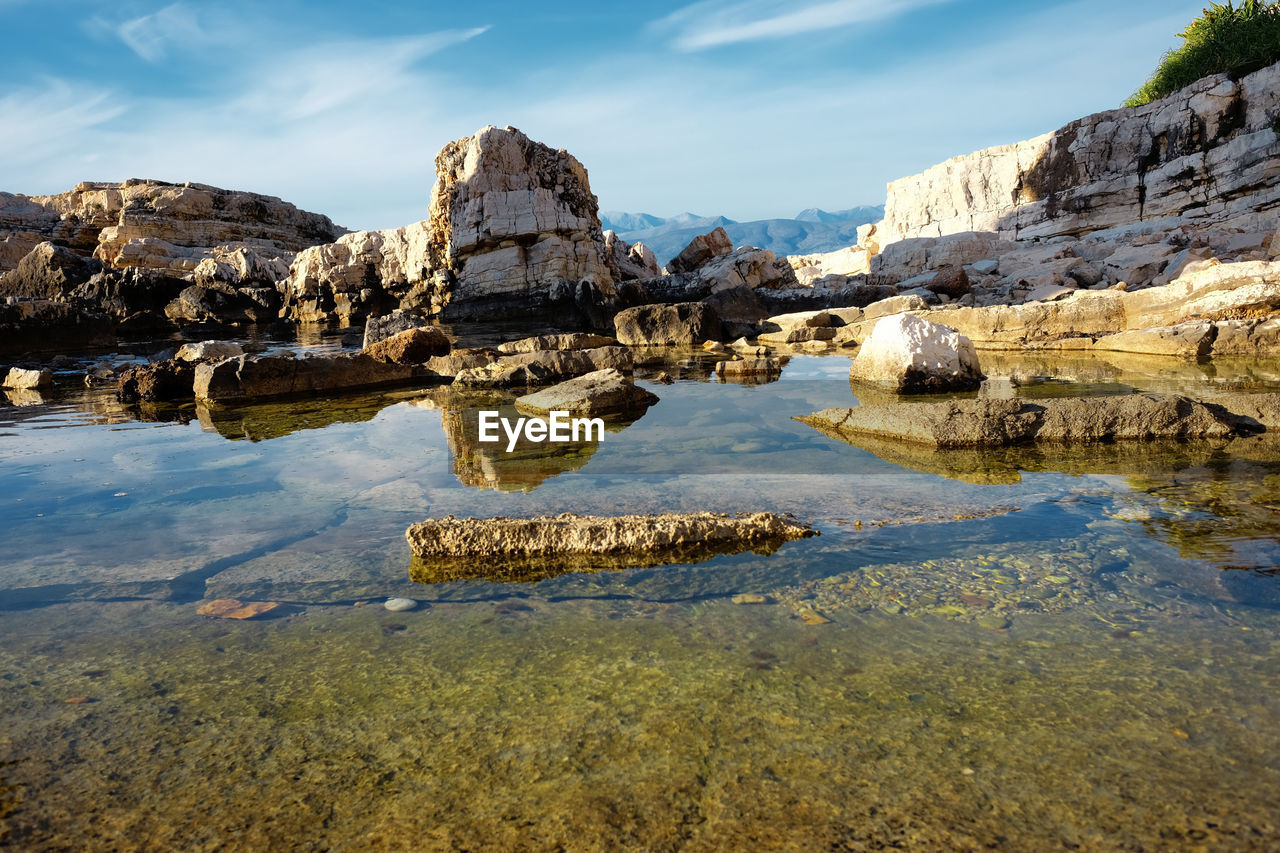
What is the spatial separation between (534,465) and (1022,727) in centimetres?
339

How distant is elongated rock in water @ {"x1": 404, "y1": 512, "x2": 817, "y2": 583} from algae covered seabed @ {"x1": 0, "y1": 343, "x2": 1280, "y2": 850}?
0.36ft

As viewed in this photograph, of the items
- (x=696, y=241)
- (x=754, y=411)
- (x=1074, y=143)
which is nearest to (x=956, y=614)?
(x=754, y=411)

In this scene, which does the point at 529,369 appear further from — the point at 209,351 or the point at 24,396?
the point at 24,396

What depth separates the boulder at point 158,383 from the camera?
27.2 ft

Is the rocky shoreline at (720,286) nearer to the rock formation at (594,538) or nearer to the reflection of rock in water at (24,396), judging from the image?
the reflection of rock in water at (24,396)

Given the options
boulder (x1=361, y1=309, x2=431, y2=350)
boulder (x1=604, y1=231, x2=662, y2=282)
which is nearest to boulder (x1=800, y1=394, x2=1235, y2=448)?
boulder (x1=361, y1=309, x2=431, y2=350)

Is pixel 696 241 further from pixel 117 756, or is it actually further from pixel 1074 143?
pixel 117 756

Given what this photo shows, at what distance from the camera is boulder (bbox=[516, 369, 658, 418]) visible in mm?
6324

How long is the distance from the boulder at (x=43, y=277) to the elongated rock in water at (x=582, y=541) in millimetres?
28210

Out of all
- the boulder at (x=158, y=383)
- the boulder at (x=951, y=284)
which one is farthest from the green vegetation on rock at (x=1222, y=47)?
the boulder at (x=158, y=383)

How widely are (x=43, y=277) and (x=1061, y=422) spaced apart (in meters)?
30.3

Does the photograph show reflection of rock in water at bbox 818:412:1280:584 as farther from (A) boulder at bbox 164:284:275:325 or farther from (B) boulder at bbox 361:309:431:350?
(A) boulder at bbox 164:284:275:325

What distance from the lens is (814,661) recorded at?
6.83 feet

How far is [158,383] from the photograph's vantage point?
8320 millimetres
